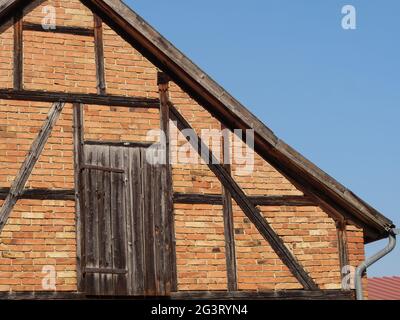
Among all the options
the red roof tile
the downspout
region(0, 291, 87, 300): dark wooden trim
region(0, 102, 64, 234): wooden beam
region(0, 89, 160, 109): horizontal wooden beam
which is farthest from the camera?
the red roof tile

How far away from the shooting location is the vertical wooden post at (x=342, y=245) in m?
14.1

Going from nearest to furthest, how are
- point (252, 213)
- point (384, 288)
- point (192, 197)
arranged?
1. point (192, 197)
2. point (252, 213)
3. point (384, 288)

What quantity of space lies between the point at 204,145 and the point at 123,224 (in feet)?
5.59

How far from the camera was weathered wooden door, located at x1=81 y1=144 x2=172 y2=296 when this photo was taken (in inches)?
521

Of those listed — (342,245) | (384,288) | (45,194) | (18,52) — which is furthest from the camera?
(384,288)

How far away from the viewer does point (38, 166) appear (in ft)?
43.6

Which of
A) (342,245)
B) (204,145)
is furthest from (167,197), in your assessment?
(342,245)

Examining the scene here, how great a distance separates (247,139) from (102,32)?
267 cm

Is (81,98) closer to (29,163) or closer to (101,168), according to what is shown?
(101,168)

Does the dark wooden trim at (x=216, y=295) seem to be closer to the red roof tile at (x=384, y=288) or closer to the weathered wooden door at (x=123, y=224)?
the weathered wooden door at (x=123, y=224)

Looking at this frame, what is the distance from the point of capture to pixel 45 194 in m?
13.2

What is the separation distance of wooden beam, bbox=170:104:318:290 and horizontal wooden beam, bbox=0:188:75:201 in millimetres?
1944

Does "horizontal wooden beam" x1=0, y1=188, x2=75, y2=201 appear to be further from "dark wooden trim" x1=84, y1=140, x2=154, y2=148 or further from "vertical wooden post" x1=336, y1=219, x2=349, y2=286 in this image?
"vertical wooden post" x1=336, y1=219, x2=349, y2=286

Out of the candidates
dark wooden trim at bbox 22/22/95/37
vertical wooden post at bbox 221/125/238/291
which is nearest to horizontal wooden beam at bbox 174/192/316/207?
vertical wooden post at bbox 221/125/238/291
